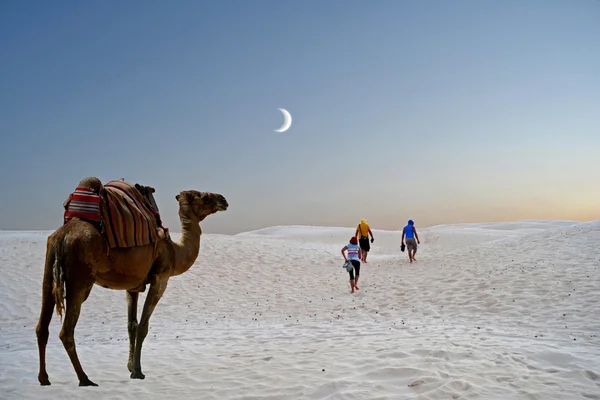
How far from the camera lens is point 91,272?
507cm

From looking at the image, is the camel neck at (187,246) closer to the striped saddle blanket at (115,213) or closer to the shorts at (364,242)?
the striped saddle blanket at (115,213)

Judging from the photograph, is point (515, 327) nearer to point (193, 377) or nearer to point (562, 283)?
point (562, 283)

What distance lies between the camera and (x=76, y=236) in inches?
195

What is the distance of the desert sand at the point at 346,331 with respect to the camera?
5211 mm

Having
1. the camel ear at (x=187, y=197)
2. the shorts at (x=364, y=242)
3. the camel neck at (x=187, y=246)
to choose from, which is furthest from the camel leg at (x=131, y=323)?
the shorts at (x=364, y=242)

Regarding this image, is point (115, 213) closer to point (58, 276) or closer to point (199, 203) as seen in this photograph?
point (58, 276)

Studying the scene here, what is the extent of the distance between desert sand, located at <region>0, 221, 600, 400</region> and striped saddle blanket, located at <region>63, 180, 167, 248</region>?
1975mm

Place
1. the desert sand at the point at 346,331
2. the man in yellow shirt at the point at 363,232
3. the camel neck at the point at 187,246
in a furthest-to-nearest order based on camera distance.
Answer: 1. the man in yellow shirt at the point at 363,232
2. the camel neck at the point at 187,246
3. the desert sand at the point at 346,331

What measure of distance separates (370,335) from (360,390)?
131 inches

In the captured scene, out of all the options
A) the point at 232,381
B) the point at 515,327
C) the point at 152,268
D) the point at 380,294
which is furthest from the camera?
the point at 380,294

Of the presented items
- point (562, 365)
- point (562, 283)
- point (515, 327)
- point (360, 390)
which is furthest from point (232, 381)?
point (562, 283)

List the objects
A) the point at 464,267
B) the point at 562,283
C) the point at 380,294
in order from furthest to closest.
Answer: the point at 464,267 < the point at 380,294 < the point at 562,283

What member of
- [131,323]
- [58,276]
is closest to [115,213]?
[58,276]

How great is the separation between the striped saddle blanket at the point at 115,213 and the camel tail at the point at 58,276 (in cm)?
45
